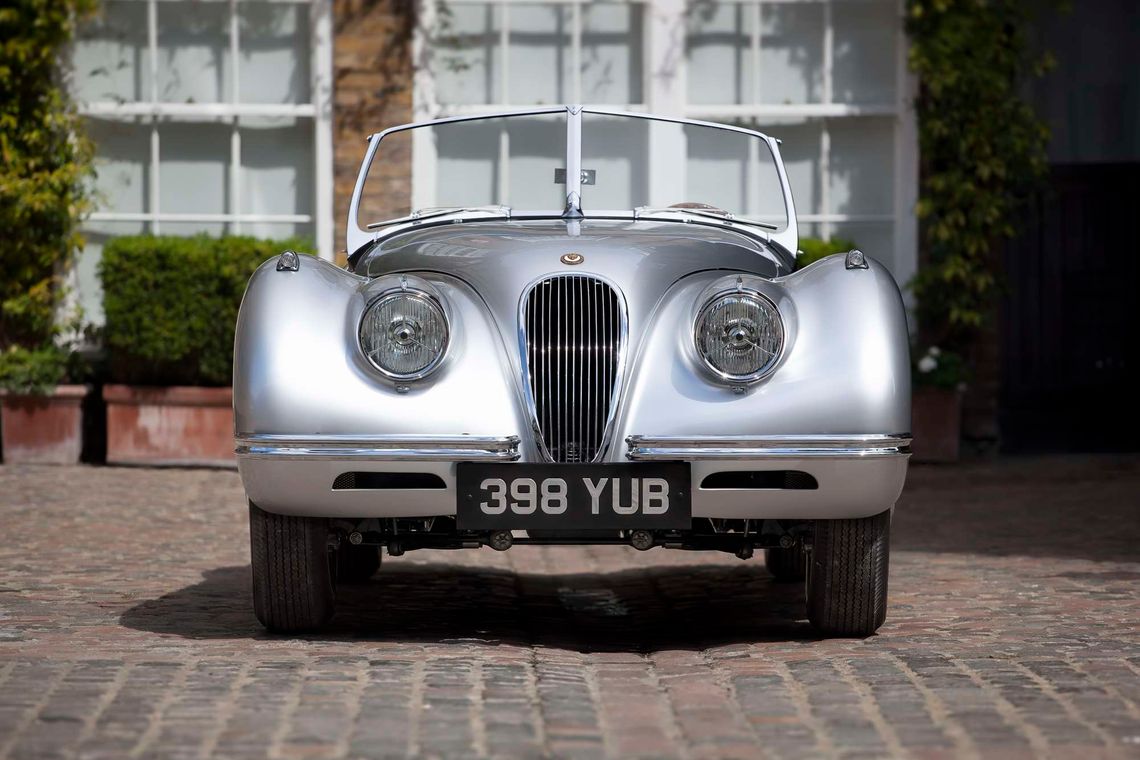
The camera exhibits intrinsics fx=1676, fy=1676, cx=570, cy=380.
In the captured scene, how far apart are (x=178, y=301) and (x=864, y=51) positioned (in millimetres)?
4690

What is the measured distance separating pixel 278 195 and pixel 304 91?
701mm

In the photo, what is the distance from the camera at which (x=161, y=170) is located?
36.1 feet

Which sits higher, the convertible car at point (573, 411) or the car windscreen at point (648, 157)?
the car windscreen at point (648, 157)

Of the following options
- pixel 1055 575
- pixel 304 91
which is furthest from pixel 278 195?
pixel 1055 575

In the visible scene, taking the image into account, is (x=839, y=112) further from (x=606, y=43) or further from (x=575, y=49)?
(x=575, y=49)

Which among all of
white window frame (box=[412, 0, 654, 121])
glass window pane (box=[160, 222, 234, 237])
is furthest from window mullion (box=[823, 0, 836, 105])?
glass window pane (box=[160, 222, 234, 237])

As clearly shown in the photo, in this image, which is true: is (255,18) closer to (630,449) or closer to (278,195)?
(278,195)

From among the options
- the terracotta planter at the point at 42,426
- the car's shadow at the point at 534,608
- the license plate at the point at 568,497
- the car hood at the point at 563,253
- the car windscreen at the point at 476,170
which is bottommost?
the car's shadow at the point at 534,608

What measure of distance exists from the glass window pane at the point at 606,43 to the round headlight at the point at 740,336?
22.4 ft

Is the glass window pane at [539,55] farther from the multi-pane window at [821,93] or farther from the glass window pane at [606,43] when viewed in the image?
the multi-pane window at [821,93]

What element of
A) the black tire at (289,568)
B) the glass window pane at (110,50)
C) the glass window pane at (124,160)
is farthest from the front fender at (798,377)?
the glass window pane at (110,50)

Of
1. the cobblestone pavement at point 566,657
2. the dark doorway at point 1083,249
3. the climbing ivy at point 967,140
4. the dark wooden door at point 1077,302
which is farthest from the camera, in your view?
the dark wooden door at point 1077,302

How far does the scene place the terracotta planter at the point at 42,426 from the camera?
33.6ft

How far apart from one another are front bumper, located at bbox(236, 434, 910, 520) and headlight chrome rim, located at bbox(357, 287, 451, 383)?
0.18 m
